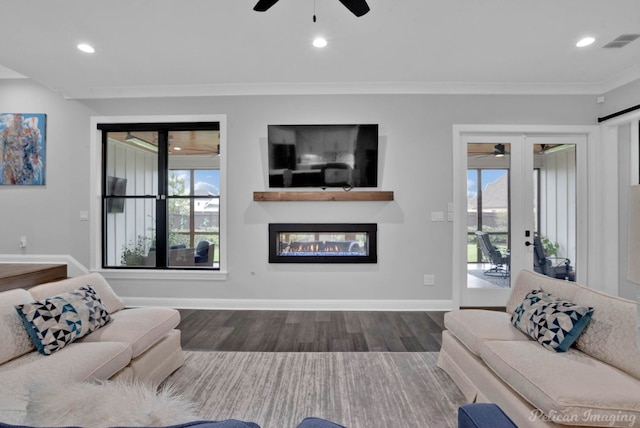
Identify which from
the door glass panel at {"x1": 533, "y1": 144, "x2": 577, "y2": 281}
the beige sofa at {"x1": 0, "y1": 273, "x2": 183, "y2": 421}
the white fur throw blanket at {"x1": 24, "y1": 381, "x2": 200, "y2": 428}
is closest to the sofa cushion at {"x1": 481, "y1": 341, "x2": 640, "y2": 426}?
the white fur throw blanket at {"x1": 24, "y1": 381, "x2": 200, "y2": 428}

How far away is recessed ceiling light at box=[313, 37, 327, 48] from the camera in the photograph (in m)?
2.98

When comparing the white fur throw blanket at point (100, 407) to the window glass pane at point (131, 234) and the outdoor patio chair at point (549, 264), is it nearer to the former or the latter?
the window glass pane at point (131, 234)

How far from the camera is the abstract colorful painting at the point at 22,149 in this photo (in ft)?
13.8

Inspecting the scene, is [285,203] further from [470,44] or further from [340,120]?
[470,44]

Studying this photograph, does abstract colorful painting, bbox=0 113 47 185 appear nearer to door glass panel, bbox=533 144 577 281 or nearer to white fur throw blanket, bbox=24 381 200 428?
white fur throw blanket, bbox=24 381 200 428

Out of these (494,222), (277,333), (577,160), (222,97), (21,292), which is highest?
(222,97)

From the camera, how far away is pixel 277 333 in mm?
3322

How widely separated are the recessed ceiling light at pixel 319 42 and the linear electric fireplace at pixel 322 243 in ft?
6.55

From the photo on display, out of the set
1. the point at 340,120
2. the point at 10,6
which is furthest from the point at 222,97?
the point at 10,6

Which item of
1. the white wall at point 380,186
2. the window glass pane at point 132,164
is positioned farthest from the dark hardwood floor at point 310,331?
the window glass pane at point 132,164

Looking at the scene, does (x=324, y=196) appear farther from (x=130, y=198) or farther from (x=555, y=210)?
(x=555, y=210)

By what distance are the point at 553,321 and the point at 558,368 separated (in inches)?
14.6

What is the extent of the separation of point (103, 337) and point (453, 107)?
419 cm

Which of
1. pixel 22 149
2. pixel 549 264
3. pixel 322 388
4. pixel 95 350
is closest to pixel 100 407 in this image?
pixel 95 350
